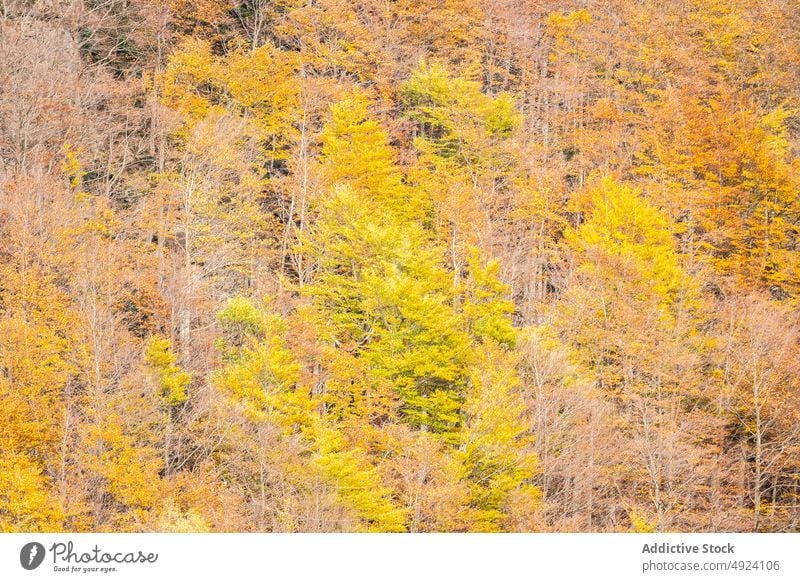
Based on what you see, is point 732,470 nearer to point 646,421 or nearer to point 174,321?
point 646,421

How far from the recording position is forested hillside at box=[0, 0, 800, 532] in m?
27.5

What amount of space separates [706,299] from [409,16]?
22.9m

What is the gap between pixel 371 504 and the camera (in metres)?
26.1

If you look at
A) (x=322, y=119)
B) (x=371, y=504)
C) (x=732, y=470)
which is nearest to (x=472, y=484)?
(x=371, y=504)

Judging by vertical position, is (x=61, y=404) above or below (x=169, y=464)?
above
